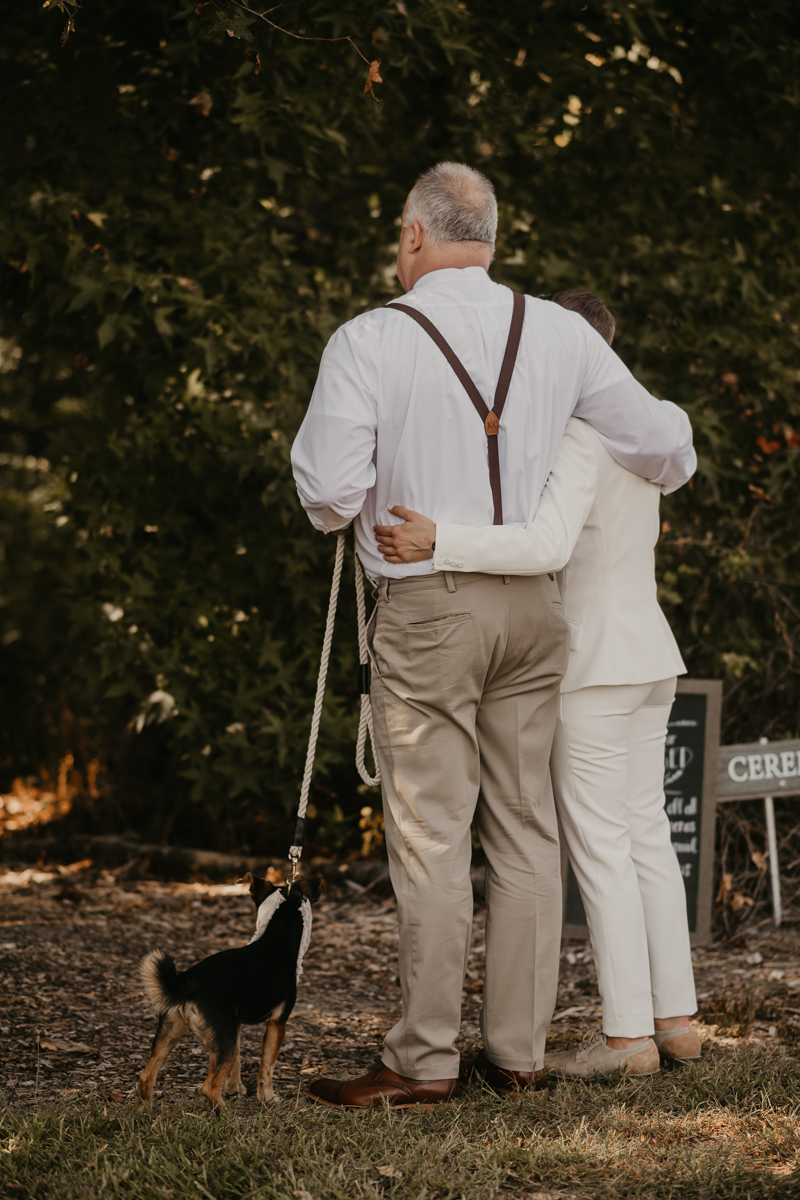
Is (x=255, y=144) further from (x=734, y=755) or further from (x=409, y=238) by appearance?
(x=734, y=755)

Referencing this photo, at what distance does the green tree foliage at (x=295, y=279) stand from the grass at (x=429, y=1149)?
248 centimetres

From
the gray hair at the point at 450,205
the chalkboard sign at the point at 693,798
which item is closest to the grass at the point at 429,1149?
the chalkboard sign at the point at 693,798

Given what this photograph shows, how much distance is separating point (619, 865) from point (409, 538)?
1035 millimetres

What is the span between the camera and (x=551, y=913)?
2867 mm

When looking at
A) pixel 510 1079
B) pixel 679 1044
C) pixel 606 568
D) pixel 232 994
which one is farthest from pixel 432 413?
pixel 679 1044

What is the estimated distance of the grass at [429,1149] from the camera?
220 cm

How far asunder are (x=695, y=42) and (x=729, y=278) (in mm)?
1233

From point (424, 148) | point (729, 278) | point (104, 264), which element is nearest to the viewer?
point (104, 264)

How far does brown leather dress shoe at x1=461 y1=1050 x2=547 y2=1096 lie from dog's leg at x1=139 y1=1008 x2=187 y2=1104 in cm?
77

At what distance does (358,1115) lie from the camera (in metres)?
2.60

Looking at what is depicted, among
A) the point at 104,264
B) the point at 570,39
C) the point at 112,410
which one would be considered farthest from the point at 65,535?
the point at 570,39

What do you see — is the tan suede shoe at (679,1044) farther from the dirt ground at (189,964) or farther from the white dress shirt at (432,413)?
the white dress shirt at (432,413)

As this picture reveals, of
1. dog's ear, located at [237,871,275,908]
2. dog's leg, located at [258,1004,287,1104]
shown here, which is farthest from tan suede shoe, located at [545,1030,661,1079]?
dog's ear, located at [237,871,275,908]

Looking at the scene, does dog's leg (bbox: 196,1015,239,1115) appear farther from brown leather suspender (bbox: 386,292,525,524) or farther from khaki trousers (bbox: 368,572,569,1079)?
brown leather suspender (bbox: 386,292,525,524)
